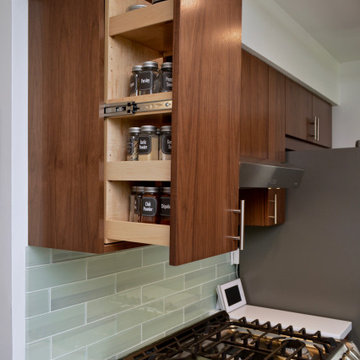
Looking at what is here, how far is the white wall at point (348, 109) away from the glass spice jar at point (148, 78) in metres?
2.49

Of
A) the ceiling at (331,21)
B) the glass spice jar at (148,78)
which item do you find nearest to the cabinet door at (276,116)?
the ceiling at (331,21)

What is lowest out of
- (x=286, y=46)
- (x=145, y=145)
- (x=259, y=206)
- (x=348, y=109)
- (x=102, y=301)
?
(x=102, y=301)

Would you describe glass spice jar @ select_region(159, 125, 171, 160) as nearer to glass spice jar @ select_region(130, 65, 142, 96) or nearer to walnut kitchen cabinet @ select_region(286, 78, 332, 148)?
glass spice jar @ select_region(130, 65, 142, 96)

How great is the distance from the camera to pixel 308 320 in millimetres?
2307

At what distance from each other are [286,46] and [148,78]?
145cm

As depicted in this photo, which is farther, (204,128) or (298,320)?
(298,320)

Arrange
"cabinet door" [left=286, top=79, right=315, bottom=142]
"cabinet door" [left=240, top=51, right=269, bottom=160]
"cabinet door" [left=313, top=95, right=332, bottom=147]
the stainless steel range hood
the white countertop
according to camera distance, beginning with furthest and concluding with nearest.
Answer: "cabinet door" [left=313, top=95, right=332, bottom=147], "cabinet door" [left=286, top=79, right=315, bottom=142], the white countertop, "cabinet door" [left=240, top=51, right=269, bottom=160], the stainless steel range hood

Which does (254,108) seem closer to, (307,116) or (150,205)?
(307,116)

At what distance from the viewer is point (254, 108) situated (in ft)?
6.88

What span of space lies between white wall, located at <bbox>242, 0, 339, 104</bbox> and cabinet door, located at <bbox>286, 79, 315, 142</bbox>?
59 mm

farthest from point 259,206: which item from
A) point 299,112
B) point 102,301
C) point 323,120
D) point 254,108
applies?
point 323,120

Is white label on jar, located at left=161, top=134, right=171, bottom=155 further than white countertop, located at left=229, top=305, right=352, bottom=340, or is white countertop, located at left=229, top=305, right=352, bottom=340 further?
white countertop, located at left=229, top=305, right=352, bottom=340

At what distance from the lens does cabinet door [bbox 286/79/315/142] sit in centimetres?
251

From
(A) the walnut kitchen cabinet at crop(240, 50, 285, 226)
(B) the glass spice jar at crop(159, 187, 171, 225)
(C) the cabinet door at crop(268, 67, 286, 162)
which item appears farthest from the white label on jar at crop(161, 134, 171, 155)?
(C) the cabinet door at crop(268, 67, 286, 162)
